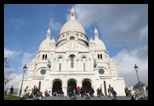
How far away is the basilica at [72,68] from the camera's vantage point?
105ft

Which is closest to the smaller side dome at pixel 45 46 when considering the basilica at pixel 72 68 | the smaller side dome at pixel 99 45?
the basilica at pixel 72 68

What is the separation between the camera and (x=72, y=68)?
3653cm

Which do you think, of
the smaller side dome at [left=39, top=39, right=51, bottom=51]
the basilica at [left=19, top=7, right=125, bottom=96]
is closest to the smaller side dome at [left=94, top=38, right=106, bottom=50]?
the basilica at [left=19, top=7, right=125, bottom=96]

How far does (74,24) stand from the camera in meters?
54.4

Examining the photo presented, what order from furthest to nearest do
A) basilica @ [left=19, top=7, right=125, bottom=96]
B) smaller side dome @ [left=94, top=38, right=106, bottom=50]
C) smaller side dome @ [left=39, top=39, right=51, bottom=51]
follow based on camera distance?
smaller side dome @ [left=94, top=38, right=106, bottom=50], smaller side dome @ [left=39, top=39, right=51, bottom=51], basilica @ [left=19, top=7, right=125, bottom=96]

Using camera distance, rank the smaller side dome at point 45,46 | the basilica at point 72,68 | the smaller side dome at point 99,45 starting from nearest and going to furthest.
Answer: the basilica at point 72,68, the smaller side dome at point 45,46, the smaller side dome at point 99,45

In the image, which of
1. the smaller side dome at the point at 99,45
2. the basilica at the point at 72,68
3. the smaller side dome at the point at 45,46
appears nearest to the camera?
the basilica at the point at 72,68

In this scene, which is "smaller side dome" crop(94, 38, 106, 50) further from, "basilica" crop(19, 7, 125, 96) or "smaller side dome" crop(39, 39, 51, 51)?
"smaller side dome" crop(39, 39, 51, 51)

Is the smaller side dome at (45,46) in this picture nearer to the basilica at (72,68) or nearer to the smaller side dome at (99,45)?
the basilica at (72,68)

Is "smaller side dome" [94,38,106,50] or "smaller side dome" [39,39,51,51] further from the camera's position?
"smaller side dome" [94,38,106,50]

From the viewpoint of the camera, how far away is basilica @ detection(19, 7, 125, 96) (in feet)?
105
